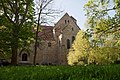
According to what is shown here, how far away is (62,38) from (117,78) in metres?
63.9

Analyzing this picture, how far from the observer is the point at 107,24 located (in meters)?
22.3

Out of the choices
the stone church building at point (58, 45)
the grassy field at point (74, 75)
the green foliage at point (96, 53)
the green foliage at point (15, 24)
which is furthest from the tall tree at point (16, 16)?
the stone church building at point (58, 45)

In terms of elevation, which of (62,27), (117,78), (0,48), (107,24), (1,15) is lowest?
(117,78)

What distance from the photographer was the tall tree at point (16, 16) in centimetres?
2447

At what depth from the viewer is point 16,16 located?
1038 inches

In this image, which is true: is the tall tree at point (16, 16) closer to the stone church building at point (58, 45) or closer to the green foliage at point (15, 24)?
the green foliage at point (15, 24)

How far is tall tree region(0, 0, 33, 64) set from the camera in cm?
2447

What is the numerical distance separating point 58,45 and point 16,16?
1778 inches

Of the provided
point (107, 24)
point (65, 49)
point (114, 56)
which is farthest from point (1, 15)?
point (65, 49)

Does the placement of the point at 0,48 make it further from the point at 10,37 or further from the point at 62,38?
the point at 62,38

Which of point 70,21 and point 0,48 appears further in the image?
point 70,21

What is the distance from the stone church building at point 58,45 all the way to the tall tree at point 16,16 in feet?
135

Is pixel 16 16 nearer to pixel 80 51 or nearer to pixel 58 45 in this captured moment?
pixel 80 51

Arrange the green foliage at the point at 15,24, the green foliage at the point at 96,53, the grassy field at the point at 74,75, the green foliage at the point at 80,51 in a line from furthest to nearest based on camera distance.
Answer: the green foliage at the point at 80,51 < the green foliage at the point at 96,53 < the green foliage at the point at 15,24 < the grassy field at the point at 74,75
